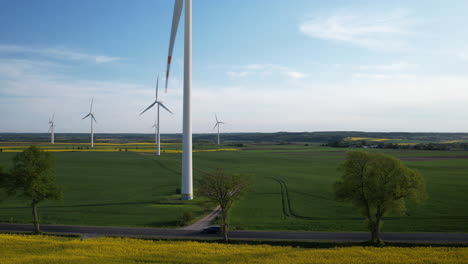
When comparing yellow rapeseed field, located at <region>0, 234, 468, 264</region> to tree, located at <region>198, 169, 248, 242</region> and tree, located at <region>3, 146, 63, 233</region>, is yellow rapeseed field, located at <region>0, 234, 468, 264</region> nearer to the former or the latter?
tree, located at <region>198, 169, 248, 242</region>

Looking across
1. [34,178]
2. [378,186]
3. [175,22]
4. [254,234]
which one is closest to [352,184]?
[378,186]

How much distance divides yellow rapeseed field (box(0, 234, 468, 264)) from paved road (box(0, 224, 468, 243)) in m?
5.84

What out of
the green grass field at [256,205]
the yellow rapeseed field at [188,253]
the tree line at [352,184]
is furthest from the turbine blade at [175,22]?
the yellow rapeseed field at [188,253]

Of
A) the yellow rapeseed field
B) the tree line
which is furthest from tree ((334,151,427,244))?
the yellow rapeseed field

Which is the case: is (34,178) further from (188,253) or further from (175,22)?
(175,22)

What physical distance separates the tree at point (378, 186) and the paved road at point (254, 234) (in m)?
2.79

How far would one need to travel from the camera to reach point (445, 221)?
37.8 m

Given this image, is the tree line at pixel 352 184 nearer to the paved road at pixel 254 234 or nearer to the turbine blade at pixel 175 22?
the paved road at pixel 254 234

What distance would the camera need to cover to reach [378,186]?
2984 cm

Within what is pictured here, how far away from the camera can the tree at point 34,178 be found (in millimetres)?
34594

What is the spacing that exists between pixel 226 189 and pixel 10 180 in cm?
2351

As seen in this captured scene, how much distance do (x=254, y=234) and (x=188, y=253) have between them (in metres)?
10.8

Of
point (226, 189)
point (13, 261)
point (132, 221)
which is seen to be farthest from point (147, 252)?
point (132, 221)

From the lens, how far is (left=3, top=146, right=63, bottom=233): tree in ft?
113
